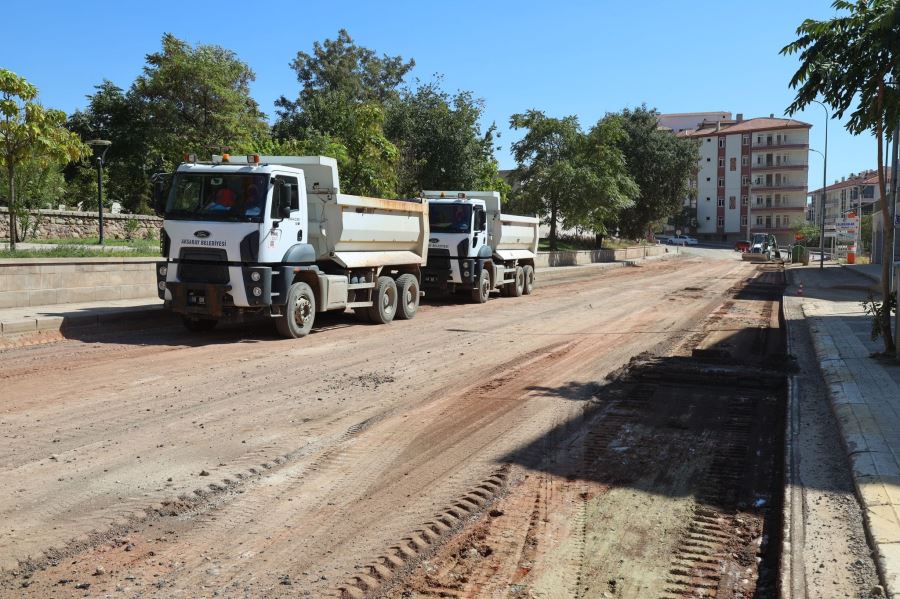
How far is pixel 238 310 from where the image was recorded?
1262 centimetres

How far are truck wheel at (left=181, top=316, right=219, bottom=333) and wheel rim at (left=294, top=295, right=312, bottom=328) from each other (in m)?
1.75

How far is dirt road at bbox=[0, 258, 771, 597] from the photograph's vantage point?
414 cm

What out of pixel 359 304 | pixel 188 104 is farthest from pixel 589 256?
pixel 359 304

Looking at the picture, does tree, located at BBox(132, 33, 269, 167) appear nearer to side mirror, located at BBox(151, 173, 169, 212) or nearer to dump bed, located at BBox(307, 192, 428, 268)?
dump bed, located at BBox(307, 192, 428, 268)

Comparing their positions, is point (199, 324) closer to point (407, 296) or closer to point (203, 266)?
point (203, 266)

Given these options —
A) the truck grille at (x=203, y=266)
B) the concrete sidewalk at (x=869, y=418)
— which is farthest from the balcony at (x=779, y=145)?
the truck grille at (x=203, y=266)

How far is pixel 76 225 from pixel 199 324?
62.1ft

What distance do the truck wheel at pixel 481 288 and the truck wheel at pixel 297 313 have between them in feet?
26.0

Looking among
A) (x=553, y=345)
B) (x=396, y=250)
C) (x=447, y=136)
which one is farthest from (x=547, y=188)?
(x=553, y=345)

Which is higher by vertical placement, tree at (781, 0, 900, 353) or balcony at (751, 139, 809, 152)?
balcony at (751, 139, 809, 152)

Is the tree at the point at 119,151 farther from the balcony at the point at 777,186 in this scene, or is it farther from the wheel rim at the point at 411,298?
the balcony at the point at 777,186

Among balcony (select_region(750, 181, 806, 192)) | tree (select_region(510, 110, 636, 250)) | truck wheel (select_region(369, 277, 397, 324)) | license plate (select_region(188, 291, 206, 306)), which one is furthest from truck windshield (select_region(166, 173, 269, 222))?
balcony (select_region(750, 181, 806, 192))

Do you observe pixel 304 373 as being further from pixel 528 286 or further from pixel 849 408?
pixel 528 286

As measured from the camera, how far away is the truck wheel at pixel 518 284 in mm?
24328
